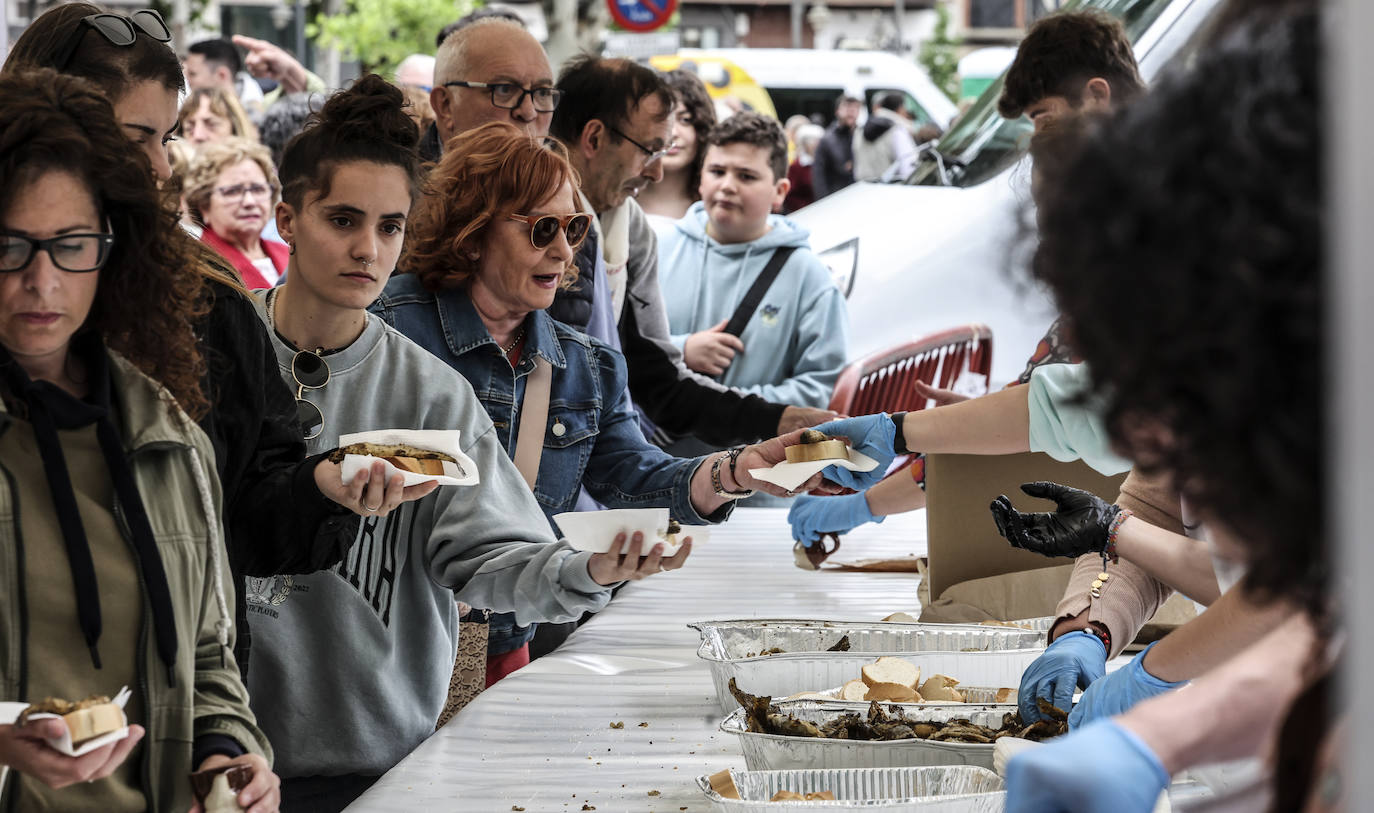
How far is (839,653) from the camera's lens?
1.97 metres

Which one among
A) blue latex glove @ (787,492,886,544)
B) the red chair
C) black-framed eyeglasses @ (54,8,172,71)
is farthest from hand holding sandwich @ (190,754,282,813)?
the red chair

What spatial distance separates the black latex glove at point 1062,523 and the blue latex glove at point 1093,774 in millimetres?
1244

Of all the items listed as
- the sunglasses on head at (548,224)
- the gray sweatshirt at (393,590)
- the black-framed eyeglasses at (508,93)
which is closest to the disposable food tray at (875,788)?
the gray sweatshirt at (393,590)

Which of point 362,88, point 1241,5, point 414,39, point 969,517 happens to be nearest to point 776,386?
point 969,517

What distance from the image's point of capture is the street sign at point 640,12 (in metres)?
9.97

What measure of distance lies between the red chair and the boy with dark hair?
1.72 m

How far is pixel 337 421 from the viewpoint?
2064mm

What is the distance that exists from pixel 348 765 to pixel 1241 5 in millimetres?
1616

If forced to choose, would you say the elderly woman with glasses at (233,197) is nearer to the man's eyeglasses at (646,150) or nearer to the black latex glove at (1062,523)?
the man's eyeglasses at (646,150)

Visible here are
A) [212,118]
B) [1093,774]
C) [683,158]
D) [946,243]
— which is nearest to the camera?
[1093,774]

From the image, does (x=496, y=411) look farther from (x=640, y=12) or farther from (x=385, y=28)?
(x=385, y=28)

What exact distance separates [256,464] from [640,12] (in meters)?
8.84

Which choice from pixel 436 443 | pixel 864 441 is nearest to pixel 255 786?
pixel 436 443

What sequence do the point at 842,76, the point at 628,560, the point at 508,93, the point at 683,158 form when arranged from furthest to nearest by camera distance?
the point at 842,76 < the point at 683,158 < the point at 508,93 < the point at 628,560
